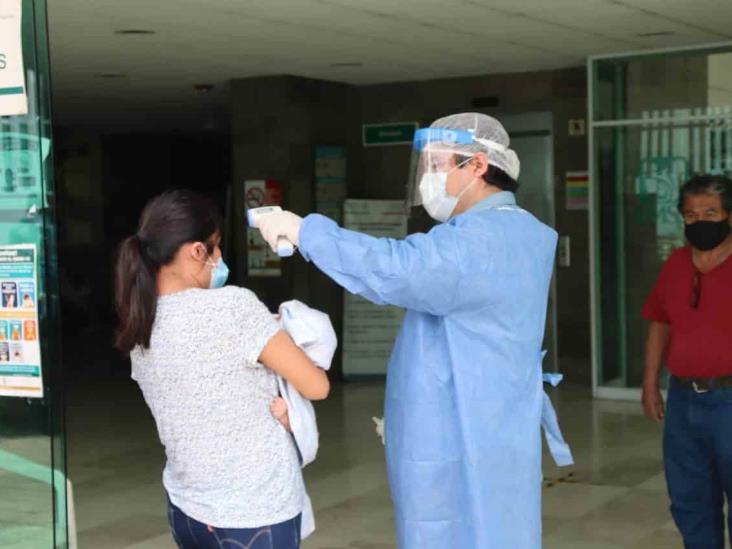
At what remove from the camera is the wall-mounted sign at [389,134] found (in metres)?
11.4

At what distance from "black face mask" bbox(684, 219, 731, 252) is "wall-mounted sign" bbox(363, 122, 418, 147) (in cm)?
705

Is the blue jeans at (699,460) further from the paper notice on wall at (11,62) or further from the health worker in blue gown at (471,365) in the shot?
the paper notice on wall at (11,62)

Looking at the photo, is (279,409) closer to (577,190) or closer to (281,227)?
(281,227)

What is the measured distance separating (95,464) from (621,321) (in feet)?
14.7

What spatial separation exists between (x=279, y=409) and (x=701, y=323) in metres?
2.04

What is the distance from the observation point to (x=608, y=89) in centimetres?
993

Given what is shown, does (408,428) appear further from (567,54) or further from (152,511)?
(567,54)

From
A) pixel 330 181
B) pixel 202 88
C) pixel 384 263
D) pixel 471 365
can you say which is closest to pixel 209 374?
pixel 384 263

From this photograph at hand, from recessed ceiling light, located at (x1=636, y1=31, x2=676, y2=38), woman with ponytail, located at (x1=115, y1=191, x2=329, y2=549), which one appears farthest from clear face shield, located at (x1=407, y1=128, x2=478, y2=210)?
recessed ceiling light, located at (x1=636, y1=31, x2=676, y2=38)

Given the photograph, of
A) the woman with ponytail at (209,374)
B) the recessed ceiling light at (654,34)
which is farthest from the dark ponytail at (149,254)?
the recessed ceiling light at (654,34)

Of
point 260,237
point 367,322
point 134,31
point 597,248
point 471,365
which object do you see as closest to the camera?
point 471,365

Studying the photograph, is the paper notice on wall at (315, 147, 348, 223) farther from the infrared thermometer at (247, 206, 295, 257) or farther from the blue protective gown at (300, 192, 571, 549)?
the infrared thermometer at (247, 206, 295, 257)

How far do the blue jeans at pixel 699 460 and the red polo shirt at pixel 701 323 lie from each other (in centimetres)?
8

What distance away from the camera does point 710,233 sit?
427 centimetres
